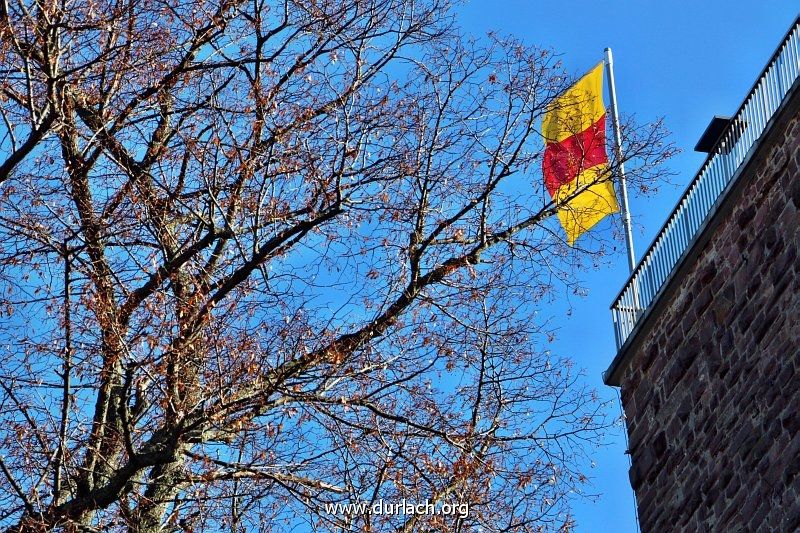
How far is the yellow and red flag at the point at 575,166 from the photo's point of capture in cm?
1612

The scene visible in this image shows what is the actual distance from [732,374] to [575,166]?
2.87 metres

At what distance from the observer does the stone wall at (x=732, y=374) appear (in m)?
13.9

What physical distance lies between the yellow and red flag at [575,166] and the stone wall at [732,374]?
1261 millimetres

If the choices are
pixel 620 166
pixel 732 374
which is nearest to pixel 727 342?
pixel 732 374

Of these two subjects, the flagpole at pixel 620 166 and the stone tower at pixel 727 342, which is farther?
the flagpole at pixel 620 166

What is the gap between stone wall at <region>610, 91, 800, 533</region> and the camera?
13930mm

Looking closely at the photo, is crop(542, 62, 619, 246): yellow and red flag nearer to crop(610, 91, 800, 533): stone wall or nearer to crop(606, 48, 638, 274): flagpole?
crop(606, 48, 638, 274): flagpole

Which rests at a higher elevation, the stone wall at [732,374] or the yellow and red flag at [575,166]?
the yellow and red flag at [575,166]

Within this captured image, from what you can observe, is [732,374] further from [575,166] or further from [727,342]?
[575,166]

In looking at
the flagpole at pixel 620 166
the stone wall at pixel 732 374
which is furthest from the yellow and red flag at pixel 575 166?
the stone wall at pixel 732 374

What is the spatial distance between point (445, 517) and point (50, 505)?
12.2 ft

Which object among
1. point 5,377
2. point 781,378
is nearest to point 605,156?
point 781,378

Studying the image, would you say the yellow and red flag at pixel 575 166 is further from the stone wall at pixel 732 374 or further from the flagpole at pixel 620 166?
the stone wall at pixel 732 374

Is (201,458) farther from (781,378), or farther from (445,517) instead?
(781,378)
